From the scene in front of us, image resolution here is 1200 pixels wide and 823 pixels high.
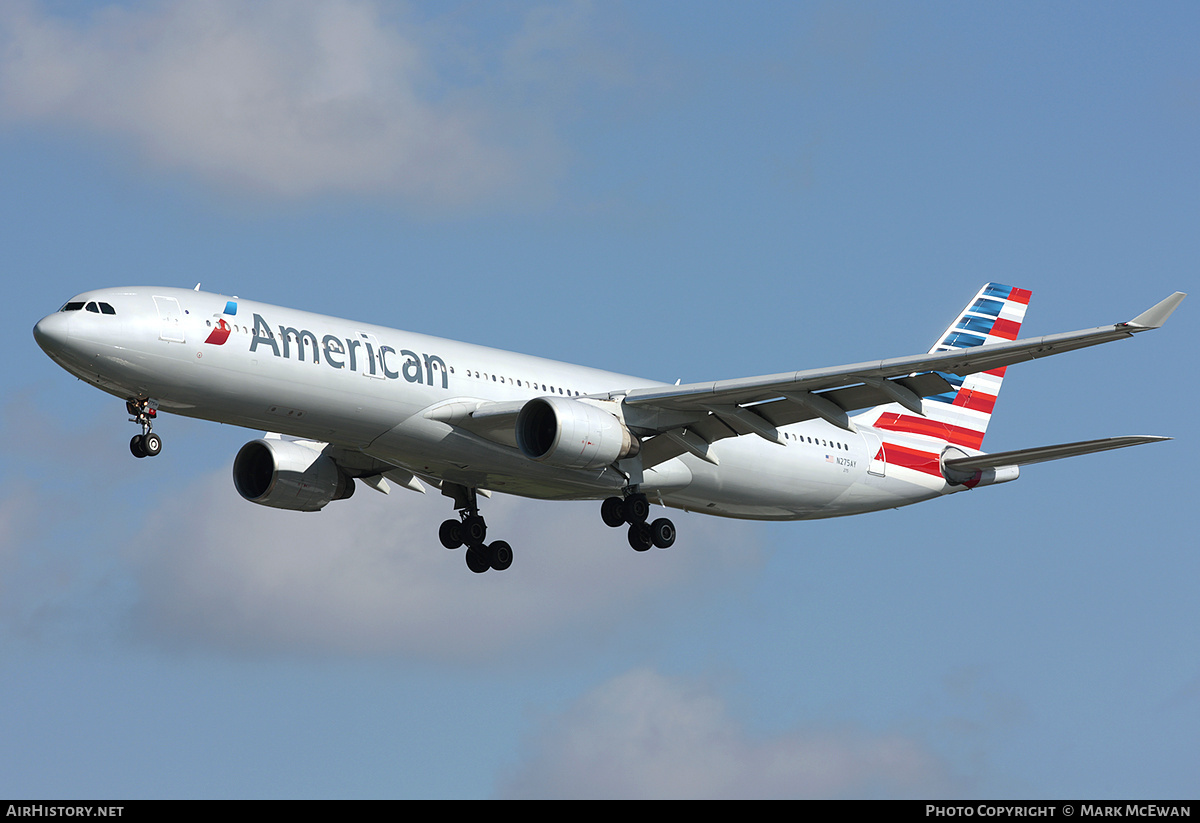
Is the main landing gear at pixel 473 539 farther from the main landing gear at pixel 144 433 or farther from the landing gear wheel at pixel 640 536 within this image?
the main landing gear at pixel 144 433

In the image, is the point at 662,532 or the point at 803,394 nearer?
the point at 803,394

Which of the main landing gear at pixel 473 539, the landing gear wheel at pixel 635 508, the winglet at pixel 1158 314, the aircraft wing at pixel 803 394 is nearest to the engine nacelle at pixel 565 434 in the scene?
the aircraft wing at pixel 803 394

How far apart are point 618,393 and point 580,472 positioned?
208cm

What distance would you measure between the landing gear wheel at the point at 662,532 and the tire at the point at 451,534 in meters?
5.96

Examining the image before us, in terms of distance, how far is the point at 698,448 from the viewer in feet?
124

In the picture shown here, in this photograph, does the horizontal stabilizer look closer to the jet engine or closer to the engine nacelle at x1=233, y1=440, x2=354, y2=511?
the jet engine

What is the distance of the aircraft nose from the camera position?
30984mm

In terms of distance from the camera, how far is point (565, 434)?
1356 inches

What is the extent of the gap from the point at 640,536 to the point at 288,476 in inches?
359

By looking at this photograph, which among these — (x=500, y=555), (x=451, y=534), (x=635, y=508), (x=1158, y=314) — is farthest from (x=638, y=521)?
(x=1158, y=314)

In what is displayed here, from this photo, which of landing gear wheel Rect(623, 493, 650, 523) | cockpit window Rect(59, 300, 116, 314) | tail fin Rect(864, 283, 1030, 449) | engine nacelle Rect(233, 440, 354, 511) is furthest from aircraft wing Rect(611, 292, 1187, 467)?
cockpit window Rect(59, 300, 116, 314)

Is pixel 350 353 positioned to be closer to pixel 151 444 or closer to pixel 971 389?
pixel 151 444
